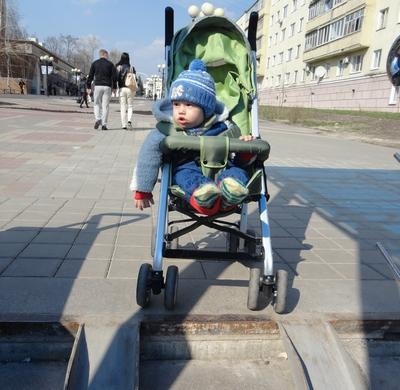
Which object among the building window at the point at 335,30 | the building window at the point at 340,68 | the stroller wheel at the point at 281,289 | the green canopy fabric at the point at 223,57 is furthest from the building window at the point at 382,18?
the stroller wheel at the point at 281,289

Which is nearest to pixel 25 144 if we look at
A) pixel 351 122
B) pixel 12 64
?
pixel 351 122

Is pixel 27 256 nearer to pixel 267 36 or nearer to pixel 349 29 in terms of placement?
pixel 349 29

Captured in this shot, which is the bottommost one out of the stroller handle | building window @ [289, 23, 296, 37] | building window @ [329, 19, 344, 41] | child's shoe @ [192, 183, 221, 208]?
child's shoe @ [192, 183, 221, 208]

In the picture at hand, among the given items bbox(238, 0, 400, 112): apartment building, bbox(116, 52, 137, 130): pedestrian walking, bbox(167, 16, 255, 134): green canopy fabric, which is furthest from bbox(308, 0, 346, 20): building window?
bbox(167, 16, 255, 134): green canopy fabric

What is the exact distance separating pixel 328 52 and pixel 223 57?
44835 mm

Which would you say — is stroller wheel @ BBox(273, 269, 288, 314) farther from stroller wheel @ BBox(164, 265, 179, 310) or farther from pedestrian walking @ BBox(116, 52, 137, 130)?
pedestrian walking @ BBox(116, 52, 137, 130)

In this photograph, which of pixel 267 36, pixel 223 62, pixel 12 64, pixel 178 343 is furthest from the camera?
pixel 267 36

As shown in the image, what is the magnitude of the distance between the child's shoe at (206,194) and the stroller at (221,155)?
249mm

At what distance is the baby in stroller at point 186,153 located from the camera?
9.02 feet

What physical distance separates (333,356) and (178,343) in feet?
2.93

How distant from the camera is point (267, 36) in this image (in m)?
67.7

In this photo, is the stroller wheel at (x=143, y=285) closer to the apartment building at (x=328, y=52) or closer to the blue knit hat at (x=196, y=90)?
the blue knit hat at (x=196, y=90)

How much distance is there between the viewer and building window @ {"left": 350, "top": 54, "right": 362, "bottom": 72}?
3923 centimetres

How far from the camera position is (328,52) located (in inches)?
1757
